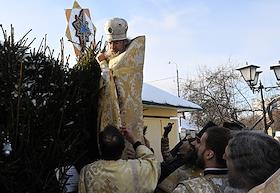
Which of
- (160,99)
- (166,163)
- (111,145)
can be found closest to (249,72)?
(160,99)

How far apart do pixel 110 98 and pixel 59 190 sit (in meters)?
0.84

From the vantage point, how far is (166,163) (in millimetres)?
3555

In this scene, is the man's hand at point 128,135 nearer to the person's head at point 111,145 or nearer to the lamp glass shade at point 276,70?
the person's head at point 111,145

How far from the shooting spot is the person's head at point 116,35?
353 cm

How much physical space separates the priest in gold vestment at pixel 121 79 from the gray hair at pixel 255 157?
1404mm

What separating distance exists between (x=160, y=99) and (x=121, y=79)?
5457 millimetres

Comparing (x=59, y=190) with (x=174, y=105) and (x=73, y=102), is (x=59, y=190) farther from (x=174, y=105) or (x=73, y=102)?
(x=174, y=105)

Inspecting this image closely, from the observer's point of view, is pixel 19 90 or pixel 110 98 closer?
pixel 19 90

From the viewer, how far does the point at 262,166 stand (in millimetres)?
2006

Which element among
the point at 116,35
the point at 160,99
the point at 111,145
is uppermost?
the point at 116,35

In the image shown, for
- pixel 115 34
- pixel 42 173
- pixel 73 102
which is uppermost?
pixel 115 34

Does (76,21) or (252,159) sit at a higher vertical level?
(76,21)

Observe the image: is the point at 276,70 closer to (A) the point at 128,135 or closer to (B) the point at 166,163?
(B) the point at 166,163

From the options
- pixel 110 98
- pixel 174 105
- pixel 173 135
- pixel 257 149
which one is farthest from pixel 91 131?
pixel 173 135
